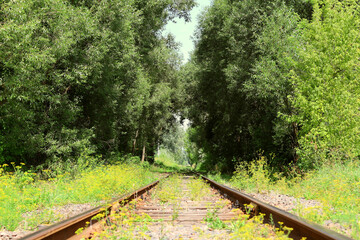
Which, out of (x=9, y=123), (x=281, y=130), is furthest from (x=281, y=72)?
(x=9, y=123)

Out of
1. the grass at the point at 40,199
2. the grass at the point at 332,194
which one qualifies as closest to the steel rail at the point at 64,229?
the grass at the point at 40,199

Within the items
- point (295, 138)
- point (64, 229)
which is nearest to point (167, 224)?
point (64, 229)

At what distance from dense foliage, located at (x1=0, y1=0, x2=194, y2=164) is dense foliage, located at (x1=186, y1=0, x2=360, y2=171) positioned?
655 centimetres

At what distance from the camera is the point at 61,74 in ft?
40.9

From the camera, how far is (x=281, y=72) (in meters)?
14.5

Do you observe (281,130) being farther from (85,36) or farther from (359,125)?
(85,36)

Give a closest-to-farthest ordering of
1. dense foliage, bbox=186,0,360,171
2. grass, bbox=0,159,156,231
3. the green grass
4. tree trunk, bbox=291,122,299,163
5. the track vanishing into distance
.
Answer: the track vanishing into distance → grass, bbox=0,159,156,231 → dense foliage, bbox=186,0,360,171 → tree trunk, bbox=291,122,299,163 → the green grass

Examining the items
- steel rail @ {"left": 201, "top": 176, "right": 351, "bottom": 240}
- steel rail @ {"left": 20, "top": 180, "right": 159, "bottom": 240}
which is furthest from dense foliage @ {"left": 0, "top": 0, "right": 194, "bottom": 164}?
steel rail @ {"left": 201, "top": 176, "right": 351, "bottom": 240}

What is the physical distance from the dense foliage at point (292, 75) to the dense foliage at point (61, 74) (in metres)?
6.55

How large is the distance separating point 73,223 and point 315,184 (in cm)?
730

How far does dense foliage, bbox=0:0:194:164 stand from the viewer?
1001 centimetres

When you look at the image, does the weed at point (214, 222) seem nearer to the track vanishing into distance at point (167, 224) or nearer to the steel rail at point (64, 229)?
the track vanishing into distance at point (167, 224)

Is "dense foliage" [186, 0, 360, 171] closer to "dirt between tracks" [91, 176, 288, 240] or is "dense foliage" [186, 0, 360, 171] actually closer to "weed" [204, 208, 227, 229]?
"dirt between tracks" [91, 176, 288, 240]

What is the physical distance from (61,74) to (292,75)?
35.3ft
